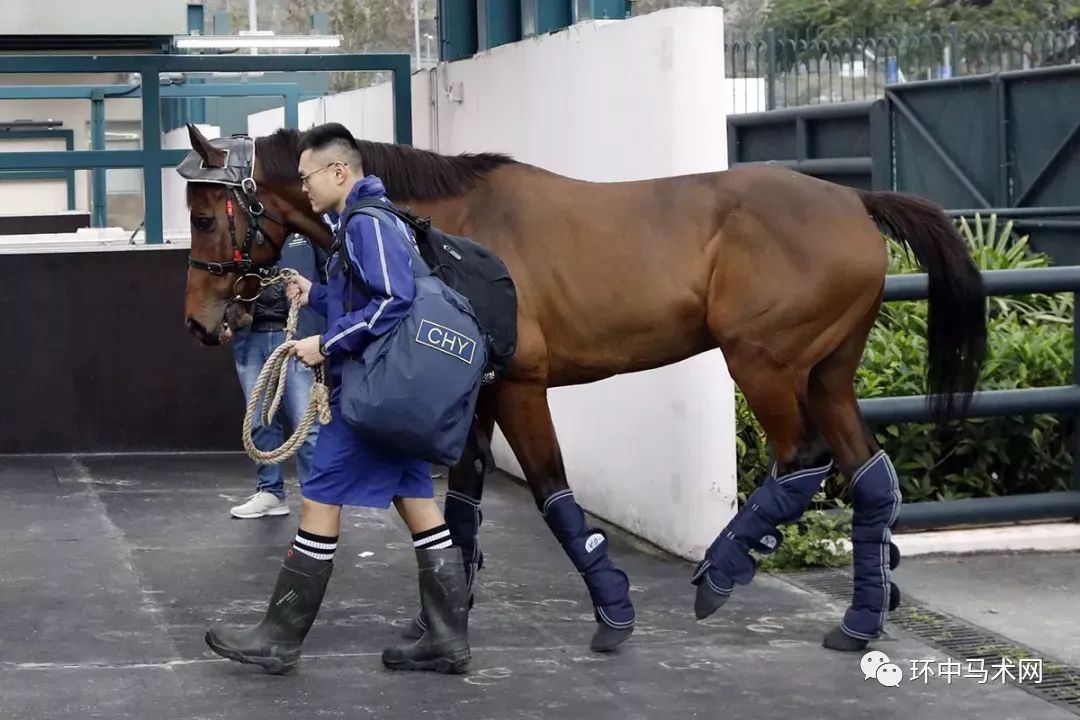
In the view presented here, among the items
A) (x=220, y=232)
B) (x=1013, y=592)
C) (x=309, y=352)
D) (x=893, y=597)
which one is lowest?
(x=1013, y=592)

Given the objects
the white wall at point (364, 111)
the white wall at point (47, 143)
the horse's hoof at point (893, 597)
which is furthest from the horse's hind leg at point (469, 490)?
the white wall at point (47, 143)

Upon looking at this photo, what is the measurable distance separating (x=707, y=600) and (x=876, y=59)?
13016mm

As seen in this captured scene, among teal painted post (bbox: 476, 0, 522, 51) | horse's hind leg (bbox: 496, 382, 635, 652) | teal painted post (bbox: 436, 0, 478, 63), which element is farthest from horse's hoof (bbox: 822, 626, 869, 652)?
teal painted post (bbox: 436, 0, 478, 63)

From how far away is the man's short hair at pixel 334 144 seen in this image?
208 inches

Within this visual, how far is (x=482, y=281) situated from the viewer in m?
5.47

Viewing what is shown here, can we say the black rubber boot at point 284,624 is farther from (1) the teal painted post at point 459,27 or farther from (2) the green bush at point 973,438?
(1) the teal painted post at point 459,27

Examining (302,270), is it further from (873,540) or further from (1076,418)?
(1076,418)

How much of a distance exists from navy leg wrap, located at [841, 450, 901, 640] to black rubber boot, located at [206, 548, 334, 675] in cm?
191

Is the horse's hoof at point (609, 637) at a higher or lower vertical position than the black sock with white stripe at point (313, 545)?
lower

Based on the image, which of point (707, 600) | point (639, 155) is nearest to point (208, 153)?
point (639, 155)

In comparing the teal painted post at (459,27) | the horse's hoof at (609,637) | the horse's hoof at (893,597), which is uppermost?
the teal painted post at (459,27)

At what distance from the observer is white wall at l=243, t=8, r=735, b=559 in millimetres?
6863

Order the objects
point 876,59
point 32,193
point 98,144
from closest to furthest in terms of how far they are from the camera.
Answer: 1. point 98,144
2. point 876,59
3. point 32,193

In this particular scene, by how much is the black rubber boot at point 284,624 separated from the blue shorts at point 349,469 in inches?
9.0
